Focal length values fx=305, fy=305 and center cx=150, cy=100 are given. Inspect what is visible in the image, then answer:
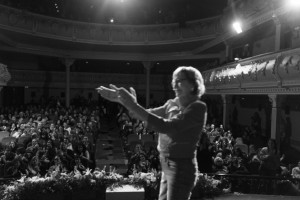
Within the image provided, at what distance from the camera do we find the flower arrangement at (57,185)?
171 inches

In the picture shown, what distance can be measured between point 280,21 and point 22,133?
10.8 meters

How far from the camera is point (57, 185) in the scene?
14.5ft

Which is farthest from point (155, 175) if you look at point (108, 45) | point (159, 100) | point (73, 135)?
point (159, 100)

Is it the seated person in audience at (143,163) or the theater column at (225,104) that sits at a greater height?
the theater column at (225,104)

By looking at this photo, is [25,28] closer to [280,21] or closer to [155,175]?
[280,21]

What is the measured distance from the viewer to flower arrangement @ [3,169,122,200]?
435 cm

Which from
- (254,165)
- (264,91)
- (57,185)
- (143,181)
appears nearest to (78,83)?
(264,91)

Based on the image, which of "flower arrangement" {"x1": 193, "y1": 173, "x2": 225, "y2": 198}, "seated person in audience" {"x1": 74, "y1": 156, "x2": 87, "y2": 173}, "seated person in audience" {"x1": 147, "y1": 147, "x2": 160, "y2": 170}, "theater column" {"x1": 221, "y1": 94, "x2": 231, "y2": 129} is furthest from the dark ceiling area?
"flower arrangement" {"x1": 193, "y1": 173, "x2": 225, "y2": 198}

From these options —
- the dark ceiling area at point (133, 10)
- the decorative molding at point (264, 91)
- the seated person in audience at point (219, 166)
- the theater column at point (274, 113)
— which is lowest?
the seated person in audience at point (219, 166)

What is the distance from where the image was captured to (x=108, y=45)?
2230 centimetres

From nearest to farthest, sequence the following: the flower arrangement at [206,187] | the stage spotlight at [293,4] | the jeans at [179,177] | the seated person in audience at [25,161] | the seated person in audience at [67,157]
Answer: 1. the jeans at [179,177]
2. the flower arrangement at [206,187]
3. the seated person in audience at [25,161]
4. the seated person in audience at [67,157]
5. the stage spotlight at [293,4]

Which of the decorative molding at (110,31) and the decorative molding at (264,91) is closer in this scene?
the decorative molding at (264,91)

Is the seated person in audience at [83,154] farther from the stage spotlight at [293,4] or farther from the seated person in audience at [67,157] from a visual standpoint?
the stage spotlight at [293,4]

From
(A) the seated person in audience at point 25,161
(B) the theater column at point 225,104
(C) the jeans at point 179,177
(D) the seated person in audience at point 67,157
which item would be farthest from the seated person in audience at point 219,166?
(B) the theater column at point 225,104
